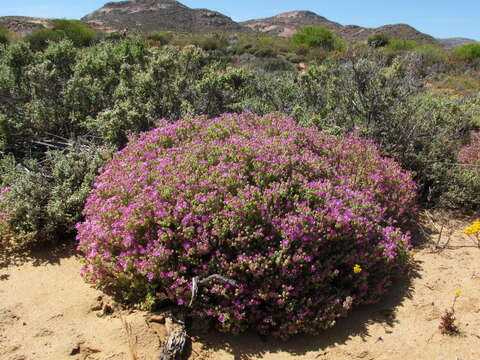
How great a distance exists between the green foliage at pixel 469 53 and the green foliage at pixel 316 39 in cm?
797

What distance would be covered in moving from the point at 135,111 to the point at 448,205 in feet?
13.4

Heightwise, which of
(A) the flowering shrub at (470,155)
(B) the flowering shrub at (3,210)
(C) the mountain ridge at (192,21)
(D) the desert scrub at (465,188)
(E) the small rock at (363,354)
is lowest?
(E) the small rock at (363,354)

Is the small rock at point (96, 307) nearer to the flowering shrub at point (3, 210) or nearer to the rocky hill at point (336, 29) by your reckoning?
the flowering shrub at point (3, 210)

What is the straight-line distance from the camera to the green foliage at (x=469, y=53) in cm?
2428

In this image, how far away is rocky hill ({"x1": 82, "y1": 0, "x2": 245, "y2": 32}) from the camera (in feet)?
191

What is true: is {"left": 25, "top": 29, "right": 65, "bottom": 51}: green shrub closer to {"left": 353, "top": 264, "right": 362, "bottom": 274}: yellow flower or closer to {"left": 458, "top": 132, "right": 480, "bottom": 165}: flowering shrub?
{"left": 458, "top": 132, "right": 480, "bottom": 165}: flowering shrub

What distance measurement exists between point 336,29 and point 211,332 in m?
70.2

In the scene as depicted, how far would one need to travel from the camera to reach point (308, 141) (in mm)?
4277

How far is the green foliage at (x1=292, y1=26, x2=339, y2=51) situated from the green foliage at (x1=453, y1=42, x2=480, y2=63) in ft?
26.1

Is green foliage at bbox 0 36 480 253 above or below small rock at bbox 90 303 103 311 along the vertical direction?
above

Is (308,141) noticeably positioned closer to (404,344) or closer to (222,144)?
(222,144)

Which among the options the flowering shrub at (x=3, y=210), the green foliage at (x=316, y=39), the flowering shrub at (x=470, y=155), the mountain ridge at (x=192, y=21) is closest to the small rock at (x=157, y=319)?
the flowering shrub at (x=3, y=210)

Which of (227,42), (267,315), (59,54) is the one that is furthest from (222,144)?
(227,42)

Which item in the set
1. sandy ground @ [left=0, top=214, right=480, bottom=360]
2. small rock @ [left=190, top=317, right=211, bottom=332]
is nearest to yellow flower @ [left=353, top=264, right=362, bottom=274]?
sandy ground @ [left=0, top=214, right=480, bottom=360]
